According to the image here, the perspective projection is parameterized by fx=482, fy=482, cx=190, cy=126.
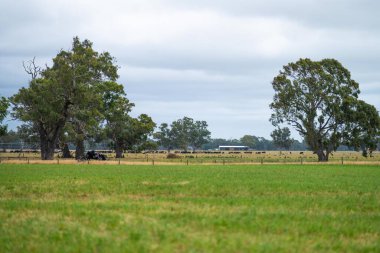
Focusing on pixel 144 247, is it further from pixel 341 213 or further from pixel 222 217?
pixel 341 213

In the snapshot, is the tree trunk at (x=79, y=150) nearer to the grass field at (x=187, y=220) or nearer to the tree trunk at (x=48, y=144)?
the tree trunk at (x=48, y=144)

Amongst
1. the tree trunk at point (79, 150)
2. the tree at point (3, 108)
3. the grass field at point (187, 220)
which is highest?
the tree at point (3, 108)

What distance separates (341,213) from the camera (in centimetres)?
1689

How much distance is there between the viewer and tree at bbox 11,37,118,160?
69625 millimetres

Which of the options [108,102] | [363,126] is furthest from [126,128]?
[363,126]

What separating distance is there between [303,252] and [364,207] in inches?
345

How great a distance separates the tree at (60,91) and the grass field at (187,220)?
46.7 meters

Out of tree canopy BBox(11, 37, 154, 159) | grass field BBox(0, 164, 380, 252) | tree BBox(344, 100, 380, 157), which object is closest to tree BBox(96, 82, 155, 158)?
tree canopy BBox(11, 37, 154, 159)

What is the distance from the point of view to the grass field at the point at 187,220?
37.4 feet

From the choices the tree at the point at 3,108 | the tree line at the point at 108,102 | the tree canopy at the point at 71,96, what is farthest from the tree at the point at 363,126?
the tree at the point at 3,108

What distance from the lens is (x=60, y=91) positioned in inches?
2761

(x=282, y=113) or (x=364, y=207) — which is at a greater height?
(x=282, y=113)

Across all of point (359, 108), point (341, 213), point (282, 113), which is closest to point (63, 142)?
point (282, 113)

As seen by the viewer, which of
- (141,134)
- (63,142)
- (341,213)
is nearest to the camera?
(341,213)
